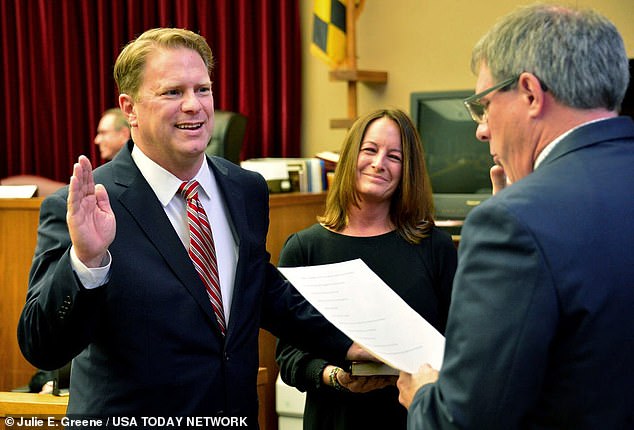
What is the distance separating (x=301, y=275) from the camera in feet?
6.42

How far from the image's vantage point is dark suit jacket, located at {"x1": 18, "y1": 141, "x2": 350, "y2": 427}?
1771mm

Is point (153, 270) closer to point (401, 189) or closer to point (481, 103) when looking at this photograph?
point (481, 103)

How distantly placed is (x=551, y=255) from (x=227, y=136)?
4312 mm

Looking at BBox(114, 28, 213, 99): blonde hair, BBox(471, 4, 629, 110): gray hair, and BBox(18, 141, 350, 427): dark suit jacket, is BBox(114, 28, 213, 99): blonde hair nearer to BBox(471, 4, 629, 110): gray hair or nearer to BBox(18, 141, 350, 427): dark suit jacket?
BBox(18, 141, 350, 427): dark suit jacket

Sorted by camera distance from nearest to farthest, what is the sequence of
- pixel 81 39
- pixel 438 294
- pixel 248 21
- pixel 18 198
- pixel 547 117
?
pixel 547 117
pixel 438 294
pixel 18 198
pixel 248 21
pixel 81 39

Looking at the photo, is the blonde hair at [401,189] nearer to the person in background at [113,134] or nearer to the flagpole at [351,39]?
the flagpole at [351,39]

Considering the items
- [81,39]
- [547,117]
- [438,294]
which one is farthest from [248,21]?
[547,117]

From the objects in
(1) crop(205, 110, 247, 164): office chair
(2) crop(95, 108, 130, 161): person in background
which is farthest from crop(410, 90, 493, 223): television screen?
(2) crop(95, 108, 130, 161): person in background

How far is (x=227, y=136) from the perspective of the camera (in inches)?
215

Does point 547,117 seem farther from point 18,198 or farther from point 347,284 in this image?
point 18,198

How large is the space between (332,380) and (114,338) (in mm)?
706

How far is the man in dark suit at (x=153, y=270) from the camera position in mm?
1709

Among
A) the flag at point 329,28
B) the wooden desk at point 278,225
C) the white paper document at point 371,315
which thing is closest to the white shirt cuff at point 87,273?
the white paper document at point 371,315

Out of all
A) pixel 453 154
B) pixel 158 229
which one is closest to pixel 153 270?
pixel 158 229
